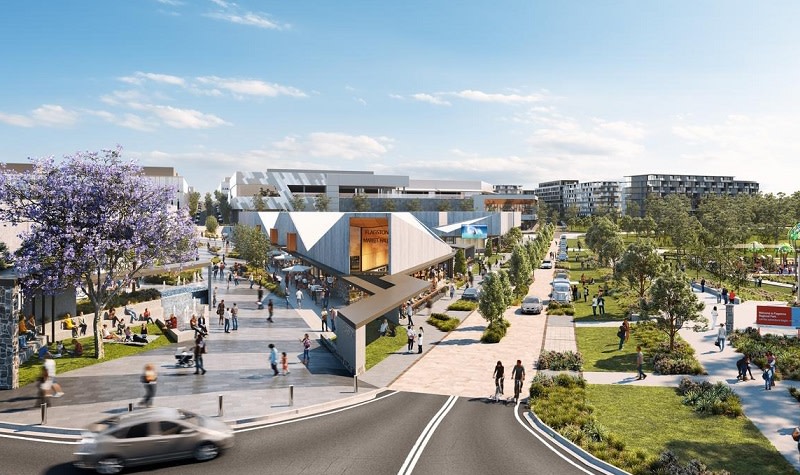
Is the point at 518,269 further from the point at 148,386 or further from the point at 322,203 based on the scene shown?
the point at 322,203

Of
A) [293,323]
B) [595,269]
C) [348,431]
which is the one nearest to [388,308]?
[293,323]

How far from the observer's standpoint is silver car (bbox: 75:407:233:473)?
44.3 feet

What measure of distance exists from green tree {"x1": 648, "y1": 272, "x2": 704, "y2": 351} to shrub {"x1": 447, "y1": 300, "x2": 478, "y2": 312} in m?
17.3

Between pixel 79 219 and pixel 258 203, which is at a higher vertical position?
pixel 258 203

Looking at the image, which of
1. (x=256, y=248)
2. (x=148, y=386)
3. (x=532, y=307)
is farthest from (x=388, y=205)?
(x=148, y=386)

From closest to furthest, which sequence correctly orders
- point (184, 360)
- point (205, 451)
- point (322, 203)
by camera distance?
point (205, 451)
point (184, 360)
point (322, 203)

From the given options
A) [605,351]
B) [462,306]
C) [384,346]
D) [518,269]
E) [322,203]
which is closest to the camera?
[605,351]

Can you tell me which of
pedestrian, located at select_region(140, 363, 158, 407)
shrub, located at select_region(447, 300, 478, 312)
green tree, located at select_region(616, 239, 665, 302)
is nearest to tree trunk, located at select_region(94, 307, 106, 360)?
pedestrian, located at select_region(140, 363, 158, 407)

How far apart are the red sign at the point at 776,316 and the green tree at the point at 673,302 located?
6909 mm

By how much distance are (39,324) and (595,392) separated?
1130 inches

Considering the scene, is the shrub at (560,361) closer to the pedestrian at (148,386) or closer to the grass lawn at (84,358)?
the pedestrian at (148,386)

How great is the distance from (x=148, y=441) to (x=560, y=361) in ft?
63.0

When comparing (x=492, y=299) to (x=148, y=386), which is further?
(x=492, y=299)

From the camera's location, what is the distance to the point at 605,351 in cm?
3008
